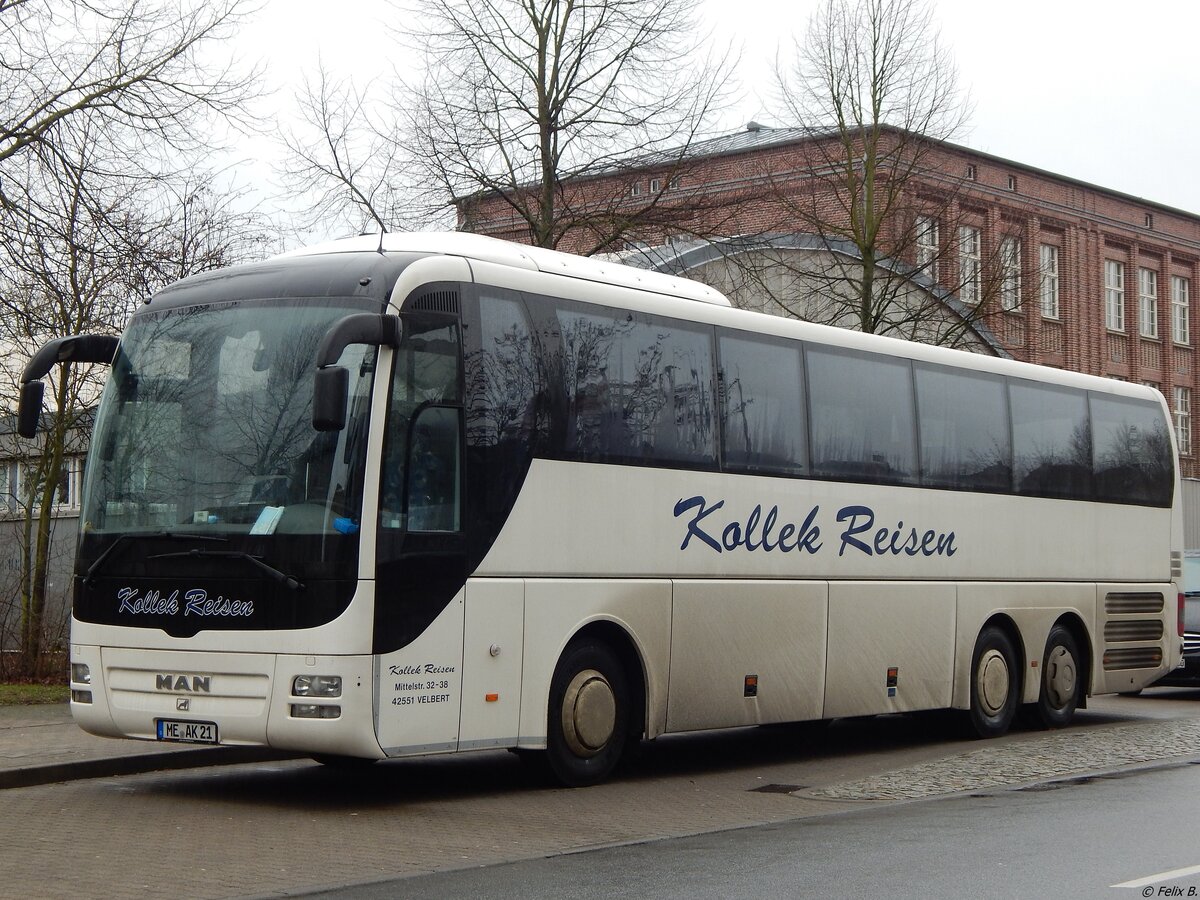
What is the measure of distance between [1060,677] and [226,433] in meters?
10.6

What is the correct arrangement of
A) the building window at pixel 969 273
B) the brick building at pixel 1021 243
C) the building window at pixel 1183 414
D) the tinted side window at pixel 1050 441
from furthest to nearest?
the building window at pixel 1183 414, the building window at pixel 969 273, the brick building at pixel 1021 243, the tinted side window at pixel 1050 441

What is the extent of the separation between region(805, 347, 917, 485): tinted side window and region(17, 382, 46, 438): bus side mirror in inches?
251

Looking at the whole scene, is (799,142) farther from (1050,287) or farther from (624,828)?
(624,828)

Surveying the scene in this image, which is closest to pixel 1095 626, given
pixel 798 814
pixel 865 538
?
pixel 865 538

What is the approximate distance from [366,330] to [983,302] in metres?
19.8

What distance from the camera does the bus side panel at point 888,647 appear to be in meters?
14.4

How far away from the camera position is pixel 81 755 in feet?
41.0

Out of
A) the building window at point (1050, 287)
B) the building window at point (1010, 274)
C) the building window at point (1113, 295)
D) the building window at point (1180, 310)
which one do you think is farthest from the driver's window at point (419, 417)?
the building window at point (1180, 310)

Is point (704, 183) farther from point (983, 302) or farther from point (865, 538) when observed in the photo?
point (865, 538)

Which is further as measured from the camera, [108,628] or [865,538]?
[865,538]

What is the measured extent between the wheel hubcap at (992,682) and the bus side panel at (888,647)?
0.66 m

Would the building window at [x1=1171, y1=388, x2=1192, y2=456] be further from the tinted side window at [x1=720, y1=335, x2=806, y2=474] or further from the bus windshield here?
the bus windshield

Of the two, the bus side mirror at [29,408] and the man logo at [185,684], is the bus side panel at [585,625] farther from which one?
the bus side mirror at [29,408]

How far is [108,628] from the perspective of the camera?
10891 millimetres
